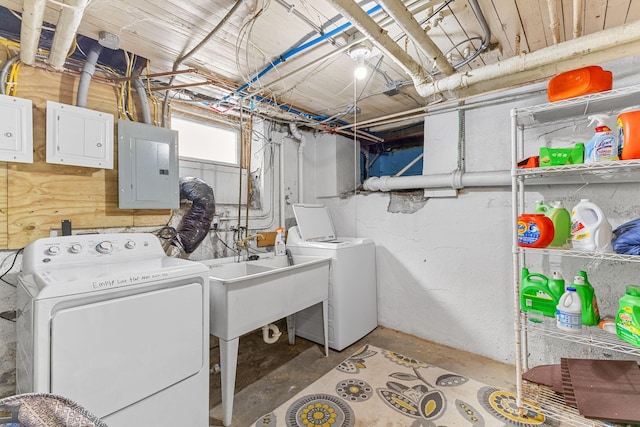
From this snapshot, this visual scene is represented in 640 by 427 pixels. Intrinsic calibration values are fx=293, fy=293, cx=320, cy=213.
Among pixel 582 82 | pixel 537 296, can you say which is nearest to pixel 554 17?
pixel 582 82

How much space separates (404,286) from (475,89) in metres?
1.72

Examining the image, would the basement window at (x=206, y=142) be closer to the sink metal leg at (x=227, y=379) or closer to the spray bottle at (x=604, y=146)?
the sink metal leg at (x=227, y=379)

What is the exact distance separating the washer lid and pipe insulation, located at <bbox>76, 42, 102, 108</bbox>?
5.53 ft

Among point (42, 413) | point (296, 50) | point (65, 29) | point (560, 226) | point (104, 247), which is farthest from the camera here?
point (296, 50)

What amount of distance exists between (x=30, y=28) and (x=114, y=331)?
4.45ft

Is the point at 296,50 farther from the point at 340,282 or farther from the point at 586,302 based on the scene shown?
the point at 586,302

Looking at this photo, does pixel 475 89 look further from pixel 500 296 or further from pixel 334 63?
pixel 500 296

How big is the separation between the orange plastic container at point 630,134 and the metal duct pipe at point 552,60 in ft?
1.03

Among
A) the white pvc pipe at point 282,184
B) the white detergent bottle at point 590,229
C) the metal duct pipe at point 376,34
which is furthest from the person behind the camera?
the white pvc pipe at point 282,184

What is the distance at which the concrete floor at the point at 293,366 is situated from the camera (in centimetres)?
183

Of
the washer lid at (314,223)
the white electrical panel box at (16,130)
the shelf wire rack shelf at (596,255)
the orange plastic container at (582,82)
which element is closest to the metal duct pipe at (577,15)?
the orange plastic container at (582,82)

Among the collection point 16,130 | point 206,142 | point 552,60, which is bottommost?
point 16,130

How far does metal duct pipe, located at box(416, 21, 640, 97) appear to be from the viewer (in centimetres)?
134

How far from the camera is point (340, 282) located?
2.46 meters
